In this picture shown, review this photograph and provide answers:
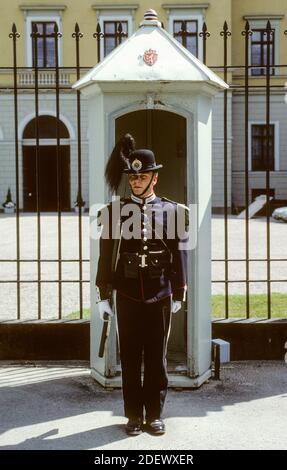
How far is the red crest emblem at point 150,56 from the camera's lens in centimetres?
502

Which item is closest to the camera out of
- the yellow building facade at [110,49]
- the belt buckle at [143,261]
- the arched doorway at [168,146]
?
the belt buckle at [143,261]

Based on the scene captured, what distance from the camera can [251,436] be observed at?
13.9 feet

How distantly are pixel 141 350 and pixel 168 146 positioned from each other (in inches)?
84.5

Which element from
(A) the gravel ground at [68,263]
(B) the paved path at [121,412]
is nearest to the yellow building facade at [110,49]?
(A) the gravel ground at [68,263]

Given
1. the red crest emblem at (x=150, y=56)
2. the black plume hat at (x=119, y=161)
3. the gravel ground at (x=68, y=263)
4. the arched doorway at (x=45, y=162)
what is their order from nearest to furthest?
the black plume hat at (x=119, y=161) → the red crest emblem at (x=150, y=56) → the gravel ground at (x=68, y=263) → the arched doorway at (x=45, y=162)

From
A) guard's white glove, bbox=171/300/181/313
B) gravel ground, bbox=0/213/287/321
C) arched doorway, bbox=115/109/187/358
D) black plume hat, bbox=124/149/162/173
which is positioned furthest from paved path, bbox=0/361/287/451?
black plume hat, bbox=124/149/162/173

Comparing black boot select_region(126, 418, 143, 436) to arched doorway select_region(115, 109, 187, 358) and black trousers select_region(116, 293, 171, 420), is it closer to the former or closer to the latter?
black trousers select_region(116, 293, 171, 420)

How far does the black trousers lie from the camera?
4.42 m

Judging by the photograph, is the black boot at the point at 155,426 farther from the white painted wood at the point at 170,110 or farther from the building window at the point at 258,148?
the building window at the point at 258,148

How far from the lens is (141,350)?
14.8 ft

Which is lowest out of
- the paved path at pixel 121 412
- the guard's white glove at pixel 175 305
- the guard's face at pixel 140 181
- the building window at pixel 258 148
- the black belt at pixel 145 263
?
the paved path at pixel 121 412

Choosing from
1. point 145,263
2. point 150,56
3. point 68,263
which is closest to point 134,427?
point 145,263

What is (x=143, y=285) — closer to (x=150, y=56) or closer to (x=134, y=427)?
(x=134, y=427)

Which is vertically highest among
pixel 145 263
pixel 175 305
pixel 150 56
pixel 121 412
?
pixel 150 56
